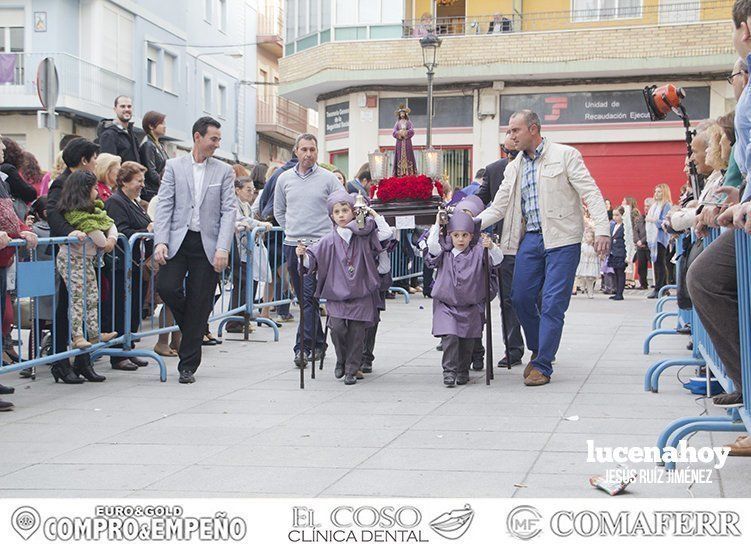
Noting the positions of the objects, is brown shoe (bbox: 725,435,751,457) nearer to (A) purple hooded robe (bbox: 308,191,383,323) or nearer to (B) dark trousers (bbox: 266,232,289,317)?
(A) purple hooded robe (bbox: 308,191,383,323)

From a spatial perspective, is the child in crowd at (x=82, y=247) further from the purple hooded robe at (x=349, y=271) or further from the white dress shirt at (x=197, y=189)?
the purple hooded robe at (x=349, y=271)

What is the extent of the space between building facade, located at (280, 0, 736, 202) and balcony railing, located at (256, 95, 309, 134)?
65.5 ft

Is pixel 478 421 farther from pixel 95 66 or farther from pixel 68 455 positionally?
pixel 95 66

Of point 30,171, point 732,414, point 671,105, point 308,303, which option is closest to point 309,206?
point 308,303

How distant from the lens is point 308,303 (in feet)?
33.2

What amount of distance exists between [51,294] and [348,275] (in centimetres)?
236

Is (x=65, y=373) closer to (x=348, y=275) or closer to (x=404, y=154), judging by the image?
(x=348, y=275)

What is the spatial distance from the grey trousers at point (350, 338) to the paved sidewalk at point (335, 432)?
19cm

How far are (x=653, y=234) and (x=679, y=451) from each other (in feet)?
55.0

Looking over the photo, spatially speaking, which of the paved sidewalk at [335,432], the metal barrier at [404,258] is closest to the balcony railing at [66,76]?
the metal barrier at [404,258]

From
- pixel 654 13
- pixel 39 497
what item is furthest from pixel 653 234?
pixel 39 497

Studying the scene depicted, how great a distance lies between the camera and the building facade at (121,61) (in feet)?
109

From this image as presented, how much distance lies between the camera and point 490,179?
10.8m

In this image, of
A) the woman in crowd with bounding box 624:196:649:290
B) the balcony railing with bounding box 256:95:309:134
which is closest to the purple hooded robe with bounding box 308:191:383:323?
the woman in crowd with bounding box 624:196:649:290
